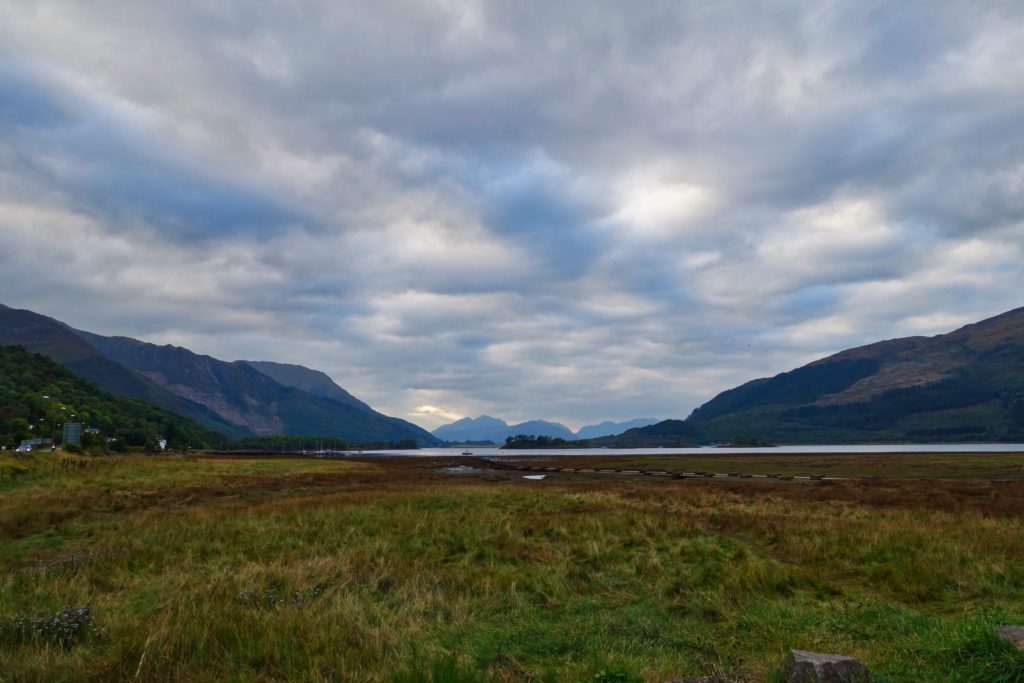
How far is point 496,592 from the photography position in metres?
12.3

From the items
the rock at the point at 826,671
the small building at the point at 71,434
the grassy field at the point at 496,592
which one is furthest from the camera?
the small building at the point at 71,434

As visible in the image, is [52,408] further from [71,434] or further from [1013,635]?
[1013,635]

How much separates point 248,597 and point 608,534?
11.6 metres

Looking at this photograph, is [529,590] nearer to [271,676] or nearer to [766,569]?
[766,569]

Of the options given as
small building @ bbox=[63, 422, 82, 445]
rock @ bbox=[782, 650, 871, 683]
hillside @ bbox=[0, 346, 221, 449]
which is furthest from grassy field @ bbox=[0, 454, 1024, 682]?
hillside @ bbox=[0, 346, 221, 449]

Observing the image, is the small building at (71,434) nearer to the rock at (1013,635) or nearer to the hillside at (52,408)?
the hillside at (52,408)

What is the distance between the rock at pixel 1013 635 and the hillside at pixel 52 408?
11264cm

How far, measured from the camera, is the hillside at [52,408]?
112125 millimetres

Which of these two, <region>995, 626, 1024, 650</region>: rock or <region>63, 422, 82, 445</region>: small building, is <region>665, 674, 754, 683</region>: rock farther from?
<region>63, 422, 82, 445</region>: small building

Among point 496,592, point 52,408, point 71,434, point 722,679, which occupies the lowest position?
point 496,592

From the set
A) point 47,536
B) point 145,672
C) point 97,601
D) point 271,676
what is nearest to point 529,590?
point 271,676

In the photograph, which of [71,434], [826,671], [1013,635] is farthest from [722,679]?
[71,434]

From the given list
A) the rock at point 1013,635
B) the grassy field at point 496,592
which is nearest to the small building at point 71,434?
the grassy field at point 496,592

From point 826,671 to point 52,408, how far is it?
453 ft
